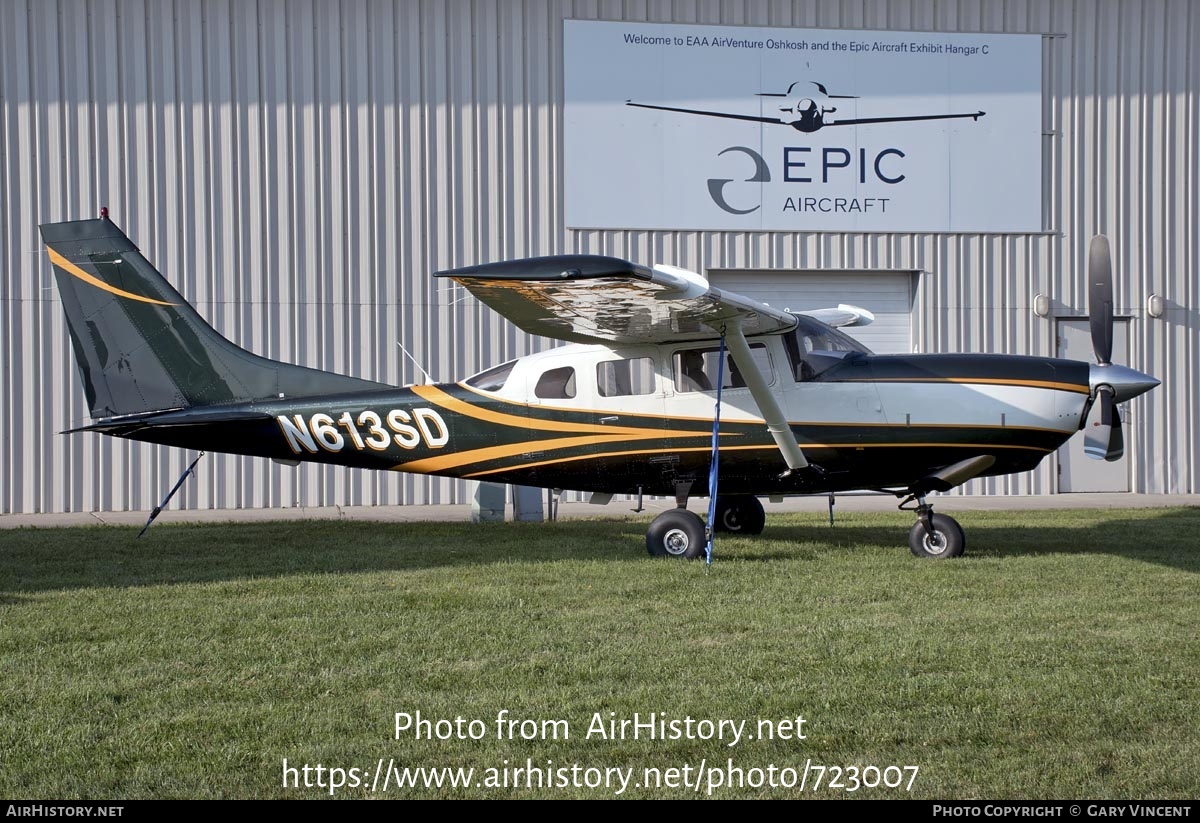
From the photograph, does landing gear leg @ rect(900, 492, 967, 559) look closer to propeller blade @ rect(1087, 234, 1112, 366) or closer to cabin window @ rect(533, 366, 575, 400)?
propeller blade @ rect(1087, 234, 1112, 366)

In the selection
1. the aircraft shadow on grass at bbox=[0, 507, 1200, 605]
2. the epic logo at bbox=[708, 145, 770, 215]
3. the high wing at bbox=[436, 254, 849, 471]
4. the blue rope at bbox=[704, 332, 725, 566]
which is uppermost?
the epic logo at bbox=[708, 145, 770, 215]

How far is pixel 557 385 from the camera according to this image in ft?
35.3

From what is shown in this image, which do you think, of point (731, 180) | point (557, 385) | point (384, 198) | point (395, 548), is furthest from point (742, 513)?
point (384, 198)

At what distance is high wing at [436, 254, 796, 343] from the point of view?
7613 mm

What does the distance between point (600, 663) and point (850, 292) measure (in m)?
13.4

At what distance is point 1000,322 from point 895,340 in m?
1.72

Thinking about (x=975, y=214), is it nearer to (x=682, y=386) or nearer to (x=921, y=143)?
(x=921, y=143)

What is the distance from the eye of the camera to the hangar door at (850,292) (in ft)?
59.2

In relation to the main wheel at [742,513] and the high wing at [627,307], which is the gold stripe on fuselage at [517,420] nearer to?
the high wing at [627,307]

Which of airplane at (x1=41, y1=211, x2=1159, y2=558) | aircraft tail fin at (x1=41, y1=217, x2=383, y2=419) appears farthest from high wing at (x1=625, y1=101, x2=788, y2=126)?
aircraft tail fin at (x1=41, y1=217, x2=383, y2=419)

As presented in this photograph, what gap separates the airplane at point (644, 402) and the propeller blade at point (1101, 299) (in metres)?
0.02

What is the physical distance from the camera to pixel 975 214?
18172mm

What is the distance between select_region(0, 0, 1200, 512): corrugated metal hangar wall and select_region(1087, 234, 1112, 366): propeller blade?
26.5 feet

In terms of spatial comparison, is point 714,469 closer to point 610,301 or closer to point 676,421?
point 676,421
